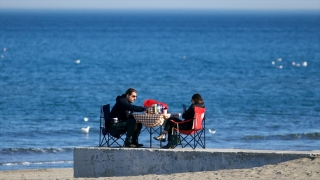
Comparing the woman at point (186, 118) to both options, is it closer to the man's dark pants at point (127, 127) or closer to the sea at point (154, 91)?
the man's dark pants at point (127, 127)

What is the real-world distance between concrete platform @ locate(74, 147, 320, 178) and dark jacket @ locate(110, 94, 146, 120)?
25.1 inches

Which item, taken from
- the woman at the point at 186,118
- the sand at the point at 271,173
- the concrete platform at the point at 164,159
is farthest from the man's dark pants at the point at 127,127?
the sand at the point at 271,173

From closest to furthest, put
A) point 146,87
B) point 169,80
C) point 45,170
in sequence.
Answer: point 45,170 → point 146,87 → point 169,80

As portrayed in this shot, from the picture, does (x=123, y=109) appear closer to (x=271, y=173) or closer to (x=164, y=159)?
(x=164, y=159)

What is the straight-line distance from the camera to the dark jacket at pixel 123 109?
13055mm

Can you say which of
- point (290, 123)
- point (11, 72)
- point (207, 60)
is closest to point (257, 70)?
point (207, 60)

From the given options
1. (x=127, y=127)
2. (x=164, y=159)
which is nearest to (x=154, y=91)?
(x=127, y=127)

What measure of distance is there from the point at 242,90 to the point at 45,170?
65.0ft

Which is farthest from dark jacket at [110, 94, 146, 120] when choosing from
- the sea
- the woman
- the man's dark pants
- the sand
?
the sea

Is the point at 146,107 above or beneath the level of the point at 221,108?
above

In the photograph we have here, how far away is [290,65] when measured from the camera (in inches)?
1971

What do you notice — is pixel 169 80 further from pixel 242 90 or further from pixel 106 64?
pixel 106 64

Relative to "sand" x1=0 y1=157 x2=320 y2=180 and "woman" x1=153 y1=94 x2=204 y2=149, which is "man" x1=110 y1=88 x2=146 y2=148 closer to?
"woman" x1=153 y1=94 x2=204 y2=149

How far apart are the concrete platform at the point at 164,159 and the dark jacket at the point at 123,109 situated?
0.64 metres
